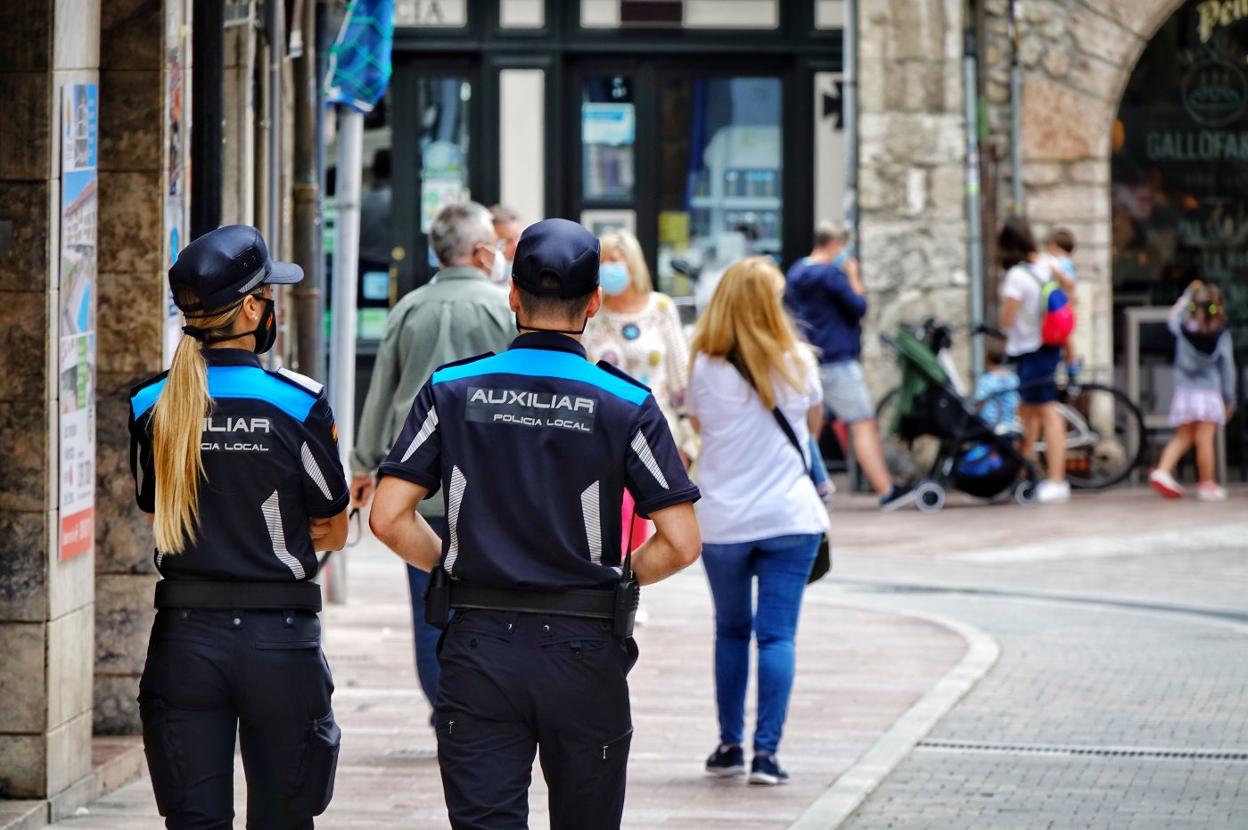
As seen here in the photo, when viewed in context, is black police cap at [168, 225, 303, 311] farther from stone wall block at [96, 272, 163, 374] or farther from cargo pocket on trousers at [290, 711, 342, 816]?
stone wall block at [96, 272, 163, 374]

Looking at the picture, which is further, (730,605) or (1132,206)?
(1132,206)

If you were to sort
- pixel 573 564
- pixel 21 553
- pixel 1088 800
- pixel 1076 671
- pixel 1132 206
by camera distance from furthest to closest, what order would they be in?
pixel 1132 206 → pixel 1076 671 → pixel 1088 800 → pixel 21 553 → pixel 573 564

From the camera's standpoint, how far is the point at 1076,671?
9.53 m

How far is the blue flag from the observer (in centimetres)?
990

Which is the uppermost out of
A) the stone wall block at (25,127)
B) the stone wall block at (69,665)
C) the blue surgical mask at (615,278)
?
the stone wall block at (25,127)

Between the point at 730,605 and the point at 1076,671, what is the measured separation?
2.69m

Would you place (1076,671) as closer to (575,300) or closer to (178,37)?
(178,37)

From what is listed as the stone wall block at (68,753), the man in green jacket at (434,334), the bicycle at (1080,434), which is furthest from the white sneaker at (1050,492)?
the stone wall block at (68,753)

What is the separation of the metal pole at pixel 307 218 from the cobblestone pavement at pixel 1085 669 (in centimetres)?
302

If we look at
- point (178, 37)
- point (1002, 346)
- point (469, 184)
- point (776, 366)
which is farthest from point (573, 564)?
point (469, 184)

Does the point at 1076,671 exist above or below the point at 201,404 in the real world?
below

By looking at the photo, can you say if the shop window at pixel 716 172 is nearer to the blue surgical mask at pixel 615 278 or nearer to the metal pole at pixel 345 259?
the metal pole at pixel 345 259

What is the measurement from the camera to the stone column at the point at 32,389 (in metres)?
6.26

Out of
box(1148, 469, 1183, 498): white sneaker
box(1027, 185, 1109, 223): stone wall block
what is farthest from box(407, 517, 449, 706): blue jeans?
box(1027, 185, 1109, 223): stone wall block
